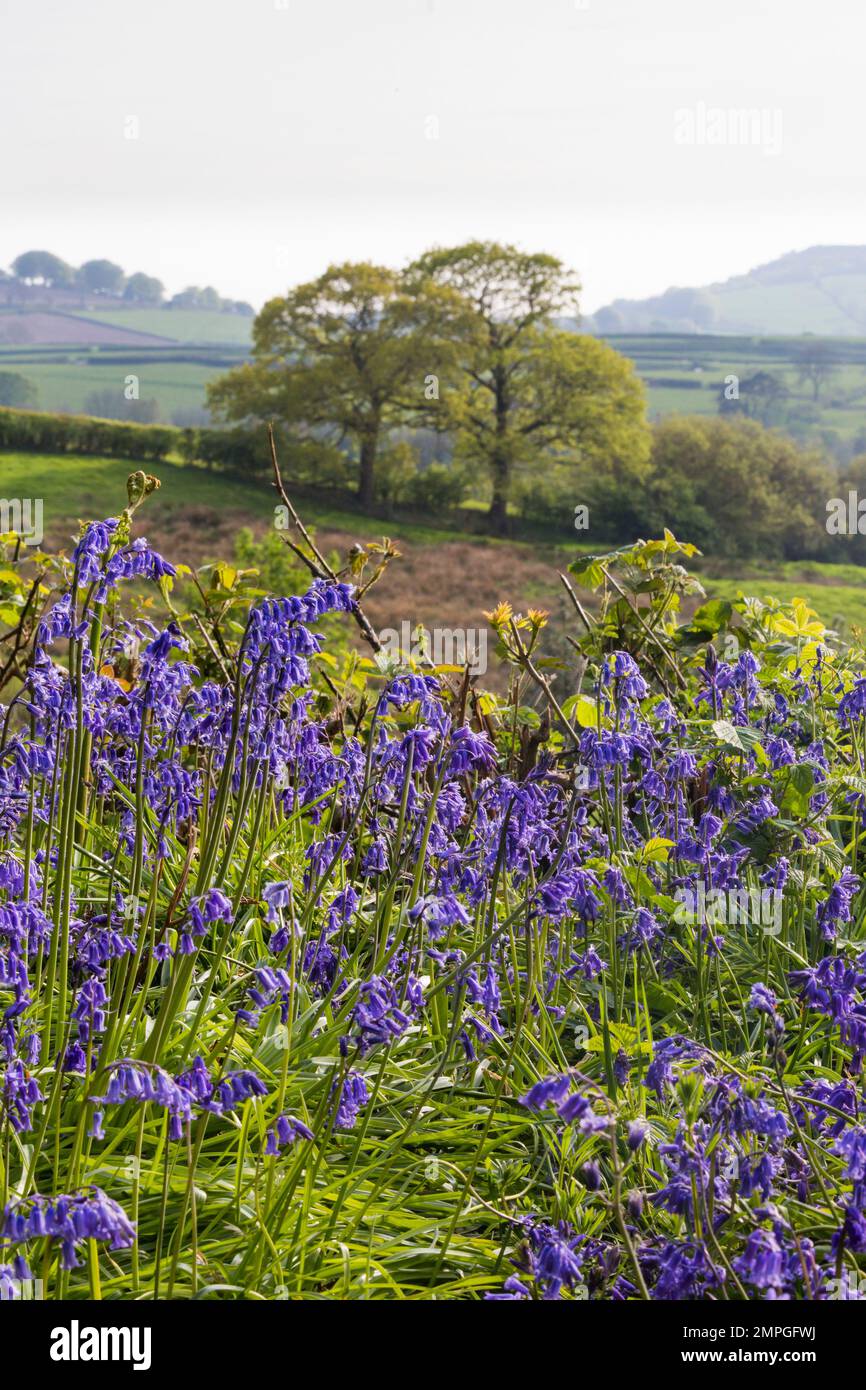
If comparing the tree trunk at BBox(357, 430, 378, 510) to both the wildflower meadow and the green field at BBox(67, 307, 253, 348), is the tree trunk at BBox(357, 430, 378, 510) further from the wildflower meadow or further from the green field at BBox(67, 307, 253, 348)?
the green field at BBox(67, 307, 253, 348)

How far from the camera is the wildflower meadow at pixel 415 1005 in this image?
7.91 feet

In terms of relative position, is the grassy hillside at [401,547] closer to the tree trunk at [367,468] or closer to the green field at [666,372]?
the tree trunk at [367,468]

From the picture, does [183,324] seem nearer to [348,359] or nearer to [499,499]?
[348,359]

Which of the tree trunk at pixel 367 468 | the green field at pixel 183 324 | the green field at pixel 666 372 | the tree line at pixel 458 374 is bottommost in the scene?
the tree trunk at pixel 367 468

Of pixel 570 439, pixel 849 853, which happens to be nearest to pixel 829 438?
pixel 570 439

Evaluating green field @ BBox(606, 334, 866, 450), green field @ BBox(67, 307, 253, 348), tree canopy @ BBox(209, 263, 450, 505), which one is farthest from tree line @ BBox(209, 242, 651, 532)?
green field @ BBox(67, 307, 253, 348)

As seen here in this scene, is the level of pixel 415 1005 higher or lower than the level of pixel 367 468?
lower

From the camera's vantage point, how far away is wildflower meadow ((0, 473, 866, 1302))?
7.91 feet

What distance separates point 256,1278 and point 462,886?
1.39m

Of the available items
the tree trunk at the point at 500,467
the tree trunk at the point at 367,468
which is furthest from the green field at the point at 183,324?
the tree trunk at the point at 367,468

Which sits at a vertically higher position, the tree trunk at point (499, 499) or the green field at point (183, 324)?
the green field at point (183, 324)

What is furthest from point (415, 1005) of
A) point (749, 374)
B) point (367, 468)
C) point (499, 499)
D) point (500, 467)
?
point (749, 374)

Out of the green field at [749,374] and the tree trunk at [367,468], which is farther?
the green field at [749,374]

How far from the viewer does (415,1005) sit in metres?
2.85
